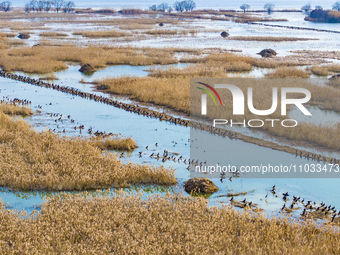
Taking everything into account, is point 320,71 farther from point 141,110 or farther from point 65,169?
point 65,169

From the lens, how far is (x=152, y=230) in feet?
33.8

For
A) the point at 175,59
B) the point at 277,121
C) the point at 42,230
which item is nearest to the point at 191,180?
the point at 42,230

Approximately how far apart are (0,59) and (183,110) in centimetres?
2609

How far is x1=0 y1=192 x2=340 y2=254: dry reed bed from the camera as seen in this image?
31.0ft

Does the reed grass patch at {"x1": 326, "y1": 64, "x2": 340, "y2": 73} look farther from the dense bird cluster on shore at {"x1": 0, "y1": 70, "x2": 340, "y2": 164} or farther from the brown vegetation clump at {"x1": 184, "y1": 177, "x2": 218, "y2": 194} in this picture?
the brown vegetation clump at {"x1": 184, "y1": 177, "x2": 218, "y2": 194}

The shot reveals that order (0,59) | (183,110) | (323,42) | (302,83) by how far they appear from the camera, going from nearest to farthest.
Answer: (183,110), (302,83), (0,59), (323,42)

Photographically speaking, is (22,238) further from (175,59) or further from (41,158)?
(175,59)

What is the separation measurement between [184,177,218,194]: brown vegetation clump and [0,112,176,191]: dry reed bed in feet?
2.45

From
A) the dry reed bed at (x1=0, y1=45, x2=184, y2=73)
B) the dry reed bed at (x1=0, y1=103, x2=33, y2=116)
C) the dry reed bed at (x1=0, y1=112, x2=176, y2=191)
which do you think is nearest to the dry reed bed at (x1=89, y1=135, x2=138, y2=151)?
the dry reed bed at (x1=0, y1=112, x2=176, y2=191)

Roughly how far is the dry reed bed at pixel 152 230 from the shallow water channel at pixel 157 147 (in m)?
1.59

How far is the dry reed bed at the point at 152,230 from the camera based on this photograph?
944 centimetres

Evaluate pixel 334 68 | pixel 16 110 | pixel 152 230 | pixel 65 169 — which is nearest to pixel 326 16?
pixel 334 68

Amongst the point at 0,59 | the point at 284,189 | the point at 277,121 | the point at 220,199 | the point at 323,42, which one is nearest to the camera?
the point at 220,199

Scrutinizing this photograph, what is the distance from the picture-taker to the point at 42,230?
403 inches
